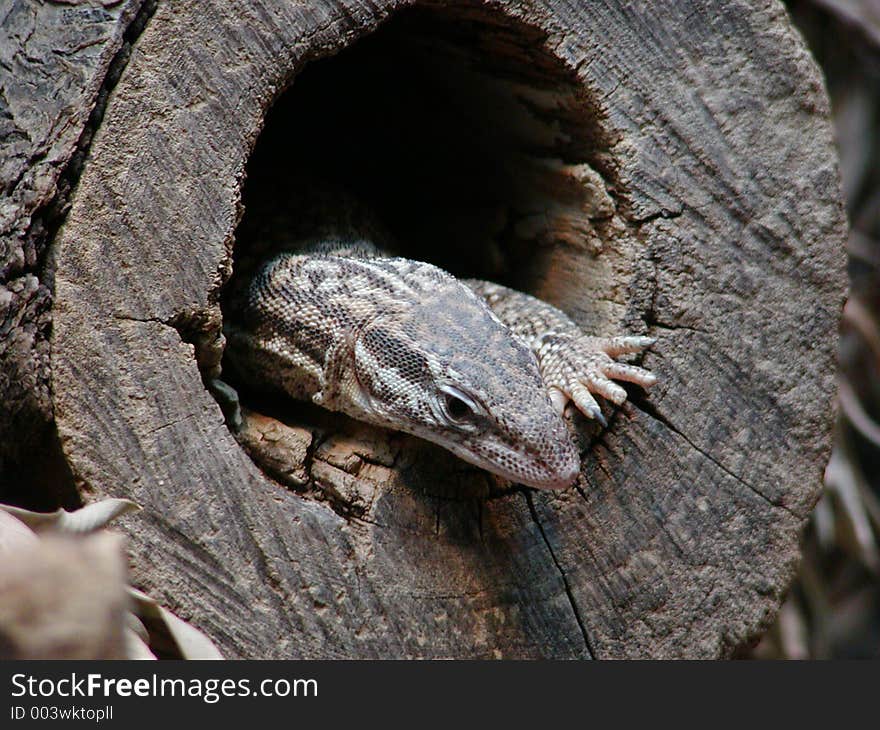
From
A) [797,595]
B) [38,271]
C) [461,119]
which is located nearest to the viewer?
→ [38,271]

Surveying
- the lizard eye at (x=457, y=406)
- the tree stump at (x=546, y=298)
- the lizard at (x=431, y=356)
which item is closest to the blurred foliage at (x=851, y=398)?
the tree stump at (x=546, y=298)

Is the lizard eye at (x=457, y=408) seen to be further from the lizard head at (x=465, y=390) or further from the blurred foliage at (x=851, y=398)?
the blurred foliage at (x=851, y=398)

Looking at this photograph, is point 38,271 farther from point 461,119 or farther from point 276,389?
point 461,119

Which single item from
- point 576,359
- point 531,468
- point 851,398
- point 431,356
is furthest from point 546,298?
point 851,398

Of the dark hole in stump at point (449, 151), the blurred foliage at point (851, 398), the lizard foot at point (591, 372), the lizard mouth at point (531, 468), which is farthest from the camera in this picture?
the blurred foliage at point (851, 398)

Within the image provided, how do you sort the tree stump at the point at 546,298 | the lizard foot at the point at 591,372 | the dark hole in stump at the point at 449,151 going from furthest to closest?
the dark hole in stump at the point at 449,151 < the lizard foot at the point at 591,372 < the tree stump at the point at 546,298

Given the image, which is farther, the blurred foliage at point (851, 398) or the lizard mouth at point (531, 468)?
the blurred foliage at point (851, 398)

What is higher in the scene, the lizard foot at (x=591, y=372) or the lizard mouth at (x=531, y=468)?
the lizard foot at (x=591, y=372)

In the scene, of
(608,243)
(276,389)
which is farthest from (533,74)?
(276,389)
